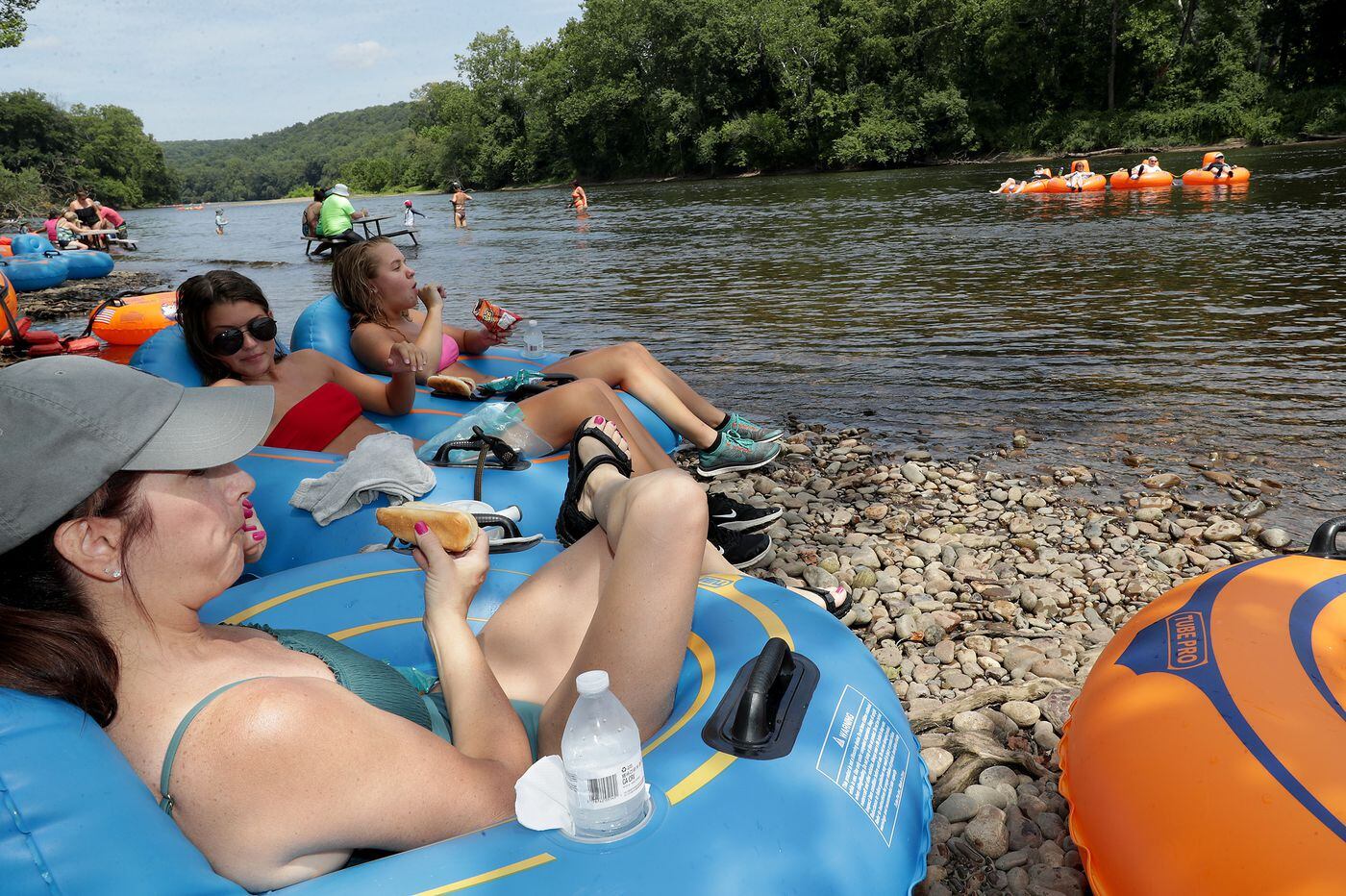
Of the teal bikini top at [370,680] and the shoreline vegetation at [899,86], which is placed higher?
the shoreline vegetation at [899,86]

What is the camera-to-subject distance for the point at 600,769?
1.46 m

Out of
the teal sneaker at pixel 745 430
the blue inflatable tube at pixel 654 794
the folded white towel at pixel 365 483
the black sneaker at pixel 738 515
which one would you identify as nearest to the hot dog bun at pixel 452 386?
the folded white towel at pixel 365 483

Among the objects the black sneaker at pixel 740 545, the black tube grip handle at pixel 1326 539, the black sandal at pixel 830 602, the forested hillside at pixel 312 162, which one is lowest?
the black sandal at pixel 830 602

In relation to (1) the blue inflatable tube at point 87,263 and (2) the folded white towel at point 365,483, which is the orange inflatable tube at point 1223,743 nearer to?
(2) the folded white towel at point 365,483

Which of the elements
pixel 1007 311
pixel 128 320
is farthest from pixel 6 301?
pixel 1007 311

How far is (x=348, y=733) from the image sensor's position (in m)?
1.35

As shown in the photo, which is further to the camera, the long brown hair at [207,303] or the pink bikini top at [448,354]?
the pink bikini top at [448,354]

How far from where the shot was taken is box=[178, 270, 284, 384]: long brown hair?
11.8 ft

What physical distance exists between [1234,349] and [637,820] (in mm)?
6729

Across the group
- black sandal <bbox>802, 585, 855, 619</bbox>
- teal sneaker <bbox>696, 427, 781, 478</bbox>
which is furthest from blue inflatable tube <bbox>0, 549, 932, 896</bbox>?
teal sneaker <bbox>696, 427, 781, 478</bbox>

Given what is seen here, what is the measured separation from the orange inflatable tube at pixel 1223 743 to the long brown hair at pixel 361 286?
388 cm

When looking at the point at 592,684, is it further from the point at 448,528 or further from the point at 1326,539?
the point at 1326,539

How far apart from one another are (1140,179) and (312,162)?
458ft

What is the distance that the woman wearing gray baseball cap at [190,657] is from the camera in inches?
48.4
